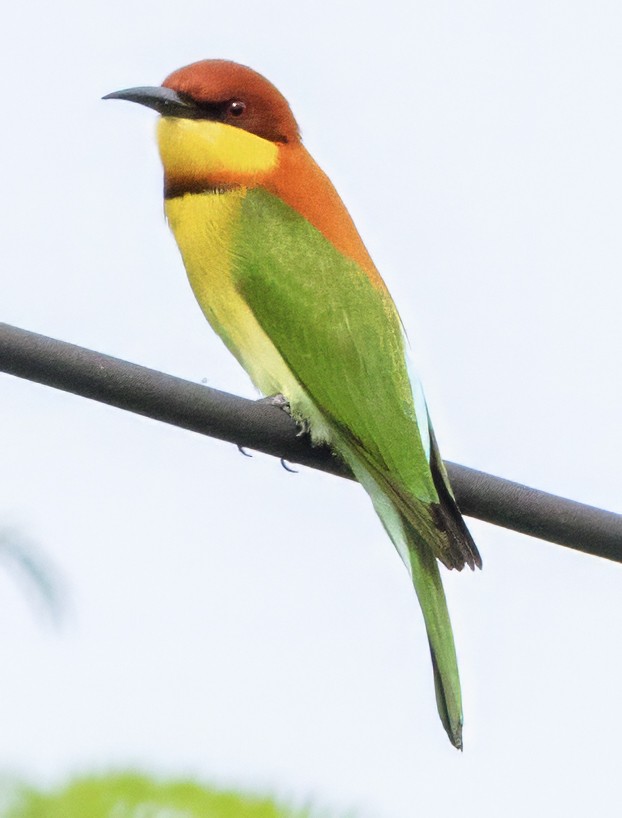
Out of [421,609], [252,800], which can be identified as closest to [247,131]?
[421,609]

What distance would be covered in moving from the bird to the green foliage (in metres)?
1.48

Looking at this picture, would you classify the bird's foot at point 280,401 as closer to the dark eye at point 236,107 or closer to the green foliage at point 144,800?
the dark eye at point 236,107

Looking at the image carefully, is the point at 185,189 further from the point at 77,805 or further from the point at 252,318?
the point at 77,805

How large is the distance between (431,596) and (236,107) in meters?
1.56

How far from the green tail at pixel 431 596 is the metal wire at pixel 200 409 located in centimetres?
82

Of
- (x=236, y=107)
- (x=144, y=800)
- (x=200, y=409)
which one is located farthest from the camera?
(x=236, y=107)

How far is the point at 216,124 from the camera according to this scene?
12.0ft

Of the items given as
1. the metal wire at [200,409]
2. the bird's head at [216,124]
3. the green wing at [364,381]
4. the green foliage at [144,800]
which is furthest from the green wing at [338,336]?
the green foliage at [144,800]

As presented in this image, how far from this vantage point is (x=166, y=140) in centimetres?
360

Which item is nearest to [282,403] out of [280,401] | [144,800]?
[280,401]

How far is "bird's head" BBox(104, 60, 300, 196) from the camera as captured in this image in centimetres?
353

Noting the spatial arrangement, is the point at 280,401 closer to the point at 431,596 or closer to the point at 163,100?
the point at 431,596

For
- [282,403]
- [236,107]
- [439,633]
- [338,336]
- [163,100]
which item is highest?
[236,107]

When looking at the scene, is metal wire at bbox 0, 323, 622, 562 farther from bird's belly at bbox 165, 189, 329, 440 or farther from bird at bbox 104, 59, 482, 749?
bird's belly at bbox 165, 189, 329, 440
